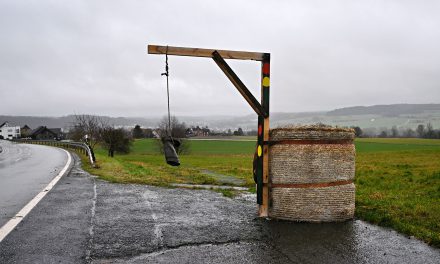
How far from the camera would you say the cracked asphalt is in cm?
421

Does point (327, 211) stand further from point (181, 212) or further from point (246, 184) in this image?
point (246, 184)

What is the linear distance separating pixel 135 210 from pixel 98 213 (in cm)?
63

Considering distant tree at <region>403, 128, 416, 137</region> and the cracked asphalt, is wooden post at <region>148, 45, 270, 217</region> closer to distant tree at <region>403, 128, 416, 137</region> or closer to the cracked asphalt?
the cracked asphalt

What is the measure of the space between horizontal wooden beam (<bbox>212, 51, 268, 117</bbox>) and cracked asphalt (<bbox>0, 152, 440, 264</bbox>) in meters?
1.82

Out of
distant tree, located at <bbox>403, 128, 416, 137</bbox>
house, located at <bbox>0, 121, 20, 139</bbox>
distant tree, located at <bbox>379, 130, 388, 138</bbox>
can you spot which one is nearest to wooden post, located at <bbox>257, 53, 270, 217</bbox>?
distant tree, located at <bbox>379, 130, 388, 138</bbox>

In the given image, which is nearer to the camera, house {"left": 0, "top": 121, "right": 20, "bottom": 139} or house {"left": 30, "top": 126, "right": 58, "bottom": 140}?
house {"left": 30, "top": 126, "right": 58, "bottom": 140}

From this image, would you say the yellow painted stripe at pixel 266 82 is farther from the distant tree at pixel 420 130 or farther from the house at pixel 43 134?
the house at pixel 43 134

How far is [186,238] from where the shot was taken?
4.92 meters

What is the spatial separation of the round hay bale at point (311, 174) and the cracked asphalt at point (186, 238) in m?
0.27

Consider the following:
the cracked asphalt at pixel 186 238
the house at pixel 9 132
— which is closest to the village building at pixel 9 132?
the house at pixel 9 132

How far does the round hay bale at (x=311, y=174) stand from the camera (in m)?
6.16

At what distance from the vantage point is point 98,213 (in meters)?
6.29

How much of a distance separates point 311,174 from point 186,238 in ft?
7.87

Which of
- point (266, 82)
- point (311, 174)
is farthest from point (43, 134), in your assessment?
point (311, 174)
